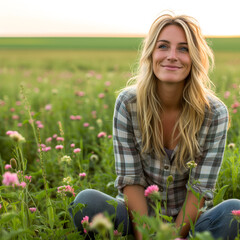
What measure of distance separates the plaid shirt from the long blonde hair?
37mm

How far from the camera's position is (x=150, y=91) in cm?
183

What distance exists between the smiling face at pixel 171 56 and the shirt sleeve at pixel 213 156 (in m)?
0.27

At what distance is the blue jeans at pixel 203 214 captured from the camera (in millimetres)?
1561

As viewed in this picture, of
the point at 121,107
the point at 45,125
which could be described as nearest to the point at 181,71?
the point at 121,107

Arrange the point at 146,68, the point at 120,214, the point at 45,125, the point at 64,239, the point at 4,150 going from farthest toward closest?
the point at 45,125, the point at 4,150, the point at 146,68, the point at 120,214, the point at 64,239

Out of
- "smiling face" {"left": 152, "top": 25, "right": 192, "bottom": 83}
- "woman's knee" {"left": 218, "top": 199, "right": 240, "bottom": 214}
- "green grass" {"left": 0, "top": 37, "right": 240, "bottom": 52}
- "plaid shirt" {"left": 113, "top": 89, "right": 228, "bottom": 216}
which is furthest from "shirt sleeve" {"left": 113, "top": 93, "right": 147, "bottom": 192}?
"green grass" {"left": 0, "top": 37, "right": 240, "bottom": 52}

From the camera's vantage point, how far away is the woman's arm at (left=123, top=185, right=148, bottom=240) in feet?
5.54

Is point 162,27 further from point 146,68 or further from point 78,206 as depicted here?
point 78,206

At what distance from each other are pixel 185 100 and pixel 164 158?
1.05ft

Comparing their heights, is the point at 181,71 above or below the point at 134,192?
above

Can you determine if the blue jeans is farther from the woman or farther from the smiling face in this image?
the smiling face

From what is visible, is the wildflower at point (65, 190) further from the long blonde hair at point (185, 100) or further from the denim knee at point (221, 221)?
the denim knee at point (221, 221)

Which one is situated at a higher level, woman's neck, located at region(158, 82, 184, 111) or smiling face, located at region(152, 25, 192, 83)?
smiling face, located at region(152, 25, 192, 83)

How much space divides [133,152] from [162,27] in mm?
649
